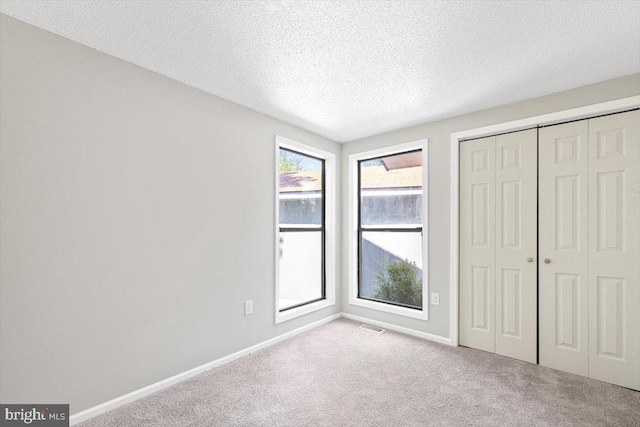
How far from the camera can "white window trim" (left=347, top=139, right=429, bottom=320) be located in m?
3.25

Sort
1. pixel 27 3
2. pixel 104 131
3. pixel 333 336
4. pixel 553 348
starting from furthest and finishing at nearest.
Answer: pixel 333 336
pixel 553 348
pixel 104 131
pixel 27 3

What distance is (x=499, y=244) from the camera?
112 inches

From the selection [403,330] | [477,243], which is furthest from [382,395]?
[477,243]

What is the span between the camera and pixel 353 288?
3.91 meters

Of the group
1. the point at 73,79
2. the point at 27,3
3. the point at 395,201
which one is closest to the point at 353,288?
the point at 395,201

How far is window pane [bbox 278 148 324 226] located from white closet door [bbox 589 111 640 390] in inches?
105

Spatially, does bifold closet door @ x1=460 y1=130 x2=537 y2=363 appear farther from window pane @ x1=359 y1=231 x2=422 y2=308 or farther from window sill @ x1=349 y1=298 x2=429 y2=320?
window pane @ x1=359 y1=231 x2=422 y2=308

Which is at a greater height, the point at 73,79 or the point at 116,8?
the point at 116,8

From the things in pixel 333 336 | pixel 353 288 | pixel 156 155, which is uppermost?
pixel 156 155

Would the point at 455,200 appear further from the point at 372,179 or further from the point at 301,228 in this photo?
the point at 301,228

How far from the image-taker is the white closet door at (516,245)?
8.71 ft

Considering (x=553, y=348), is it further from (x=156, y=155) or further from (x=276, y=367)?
(x=156, y=155)

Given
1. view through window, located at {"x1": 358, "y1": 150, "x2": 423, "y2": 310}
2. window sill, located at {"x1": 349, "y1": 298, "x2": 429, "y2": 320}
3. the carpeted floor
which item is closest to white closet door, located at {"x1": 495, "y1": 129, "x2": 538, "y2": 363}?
the carpeted floor

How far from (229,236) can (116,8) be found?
5.65 feet
